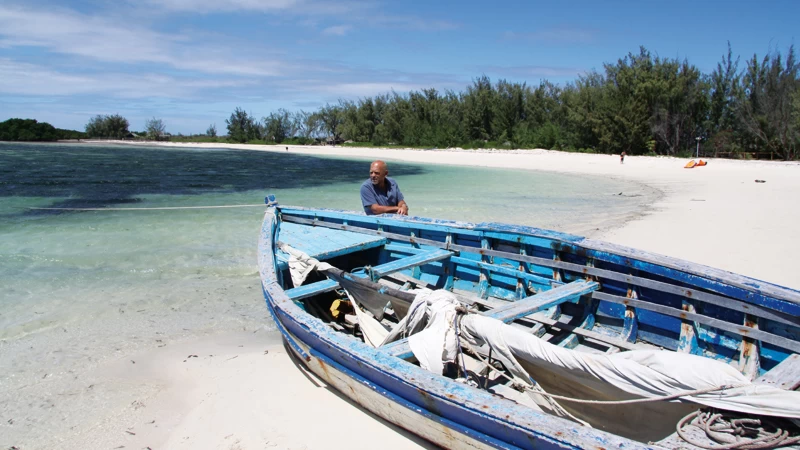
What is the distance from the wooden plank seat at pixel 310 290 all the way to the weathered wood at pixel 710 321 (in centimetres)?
213

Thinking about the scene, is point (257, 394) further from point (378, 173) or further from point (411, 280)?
point (378, 173)

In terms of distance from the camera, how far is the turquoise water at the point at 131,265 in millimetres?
4621

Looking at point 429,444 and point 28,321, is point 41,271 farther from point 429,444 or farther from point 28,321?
point 429,444

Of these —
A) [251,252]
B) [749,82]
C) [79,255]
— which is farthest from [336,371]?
[749,82]

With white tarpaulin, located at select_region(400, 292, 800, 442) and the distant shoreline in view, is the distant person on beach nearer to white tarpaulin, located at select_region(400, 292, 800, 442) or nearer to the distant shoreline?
white tarpaulin, located at select_region(400, 292, 800, 442)

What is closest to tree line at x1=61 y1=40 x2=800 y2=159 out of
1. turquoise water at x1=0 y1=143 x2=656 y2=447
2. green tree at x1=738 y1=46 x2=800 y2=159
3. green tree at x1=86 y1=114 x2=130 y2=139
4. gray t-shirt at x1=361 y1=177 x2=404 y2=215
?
green tree at x1=738 y1=46 x2=800 y2=159

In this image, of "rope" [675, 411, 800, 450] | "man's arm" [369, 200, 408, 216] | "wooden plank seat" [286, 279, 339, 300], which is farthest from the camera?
"man's arm" [369, 200, 408, 216]

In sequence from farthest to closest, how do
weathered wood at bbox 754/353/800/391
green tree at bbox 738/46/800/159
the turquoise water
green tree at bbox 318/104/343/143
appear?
green tree at bbox 318/104/343/143, green tree at bbox 738/46/800/159, the turquoise water, weathered wood at bbox 754/353/800/391

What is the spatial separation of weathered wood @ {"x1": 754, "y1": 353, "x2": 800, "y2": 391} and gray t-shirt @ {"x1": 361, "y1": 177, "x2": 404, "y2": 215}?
4430 millimetres

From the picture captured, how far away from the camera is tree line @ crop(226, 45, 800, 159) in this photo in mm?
28938

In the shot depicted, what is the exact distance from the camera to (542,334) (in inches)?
159

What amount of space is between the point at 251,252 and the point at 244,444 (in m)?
5.89

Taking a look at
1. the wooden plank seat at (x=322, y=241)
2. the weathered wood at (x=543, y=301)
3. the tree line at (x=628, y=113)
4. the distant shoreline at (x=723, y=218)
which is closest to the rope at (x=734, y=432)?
the weathered wood at (x=543, y=301)

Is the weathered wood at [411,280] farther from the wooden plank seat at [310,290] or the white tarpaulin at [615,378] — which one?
the white tarpaulin at [615,378]
